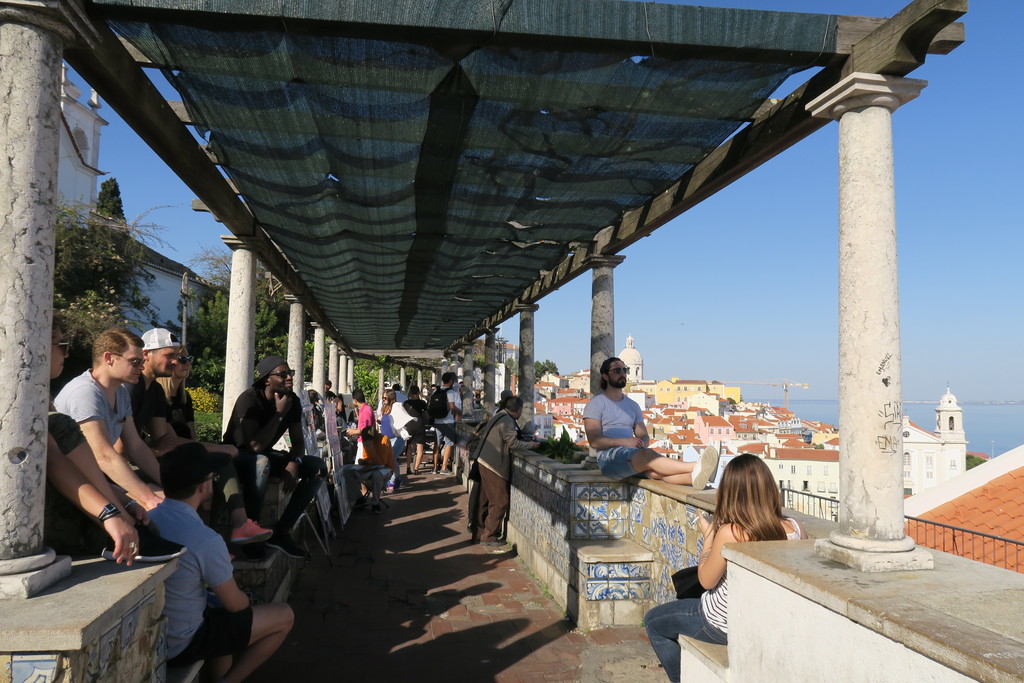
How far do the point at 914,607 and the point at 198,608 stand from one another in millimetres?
2515

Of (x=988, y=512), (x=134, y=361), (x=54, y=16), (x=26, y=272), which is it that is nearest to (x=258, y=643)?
(x=134, y=361)

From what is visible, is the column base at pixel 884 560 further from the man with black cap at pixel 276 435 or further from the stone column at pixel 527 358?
the stone column at pixel 527 358

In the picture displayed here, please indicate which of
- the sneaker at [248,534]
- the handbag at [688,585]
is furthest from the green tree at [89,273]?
the handbag at [688,585]

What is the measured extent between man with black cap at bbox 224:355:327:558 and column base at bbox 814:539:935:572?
131 inches

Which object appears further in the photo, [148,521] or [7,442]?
[148,521]

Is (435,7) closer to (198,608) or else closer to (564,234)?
(198,608)

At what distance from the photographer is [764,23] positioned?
305cm

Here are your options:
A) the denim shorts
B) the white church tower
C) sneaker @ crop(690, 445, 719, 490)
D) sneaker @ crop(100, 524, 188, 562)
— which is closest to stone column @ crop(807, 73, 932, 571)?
sneaker @ crop(690, 445, 719, 490)

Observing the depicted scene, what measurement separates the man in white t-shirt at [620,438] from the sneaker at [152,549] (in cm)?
284

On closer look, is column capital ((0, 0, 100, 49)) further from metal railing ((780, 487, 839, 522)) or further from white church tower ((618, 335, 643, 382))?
white church tower ((618, 335, 643, 382))

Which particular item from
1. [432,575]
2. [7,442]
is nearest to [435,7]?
[7,442]

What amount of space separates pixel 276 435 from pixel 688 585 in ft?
9.66

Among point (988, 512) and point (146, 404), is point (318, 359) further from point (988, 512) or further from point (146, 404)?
point (988, 512)

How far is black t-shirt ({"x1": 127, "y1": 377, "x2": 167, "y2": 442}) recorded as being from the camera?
148 inches
